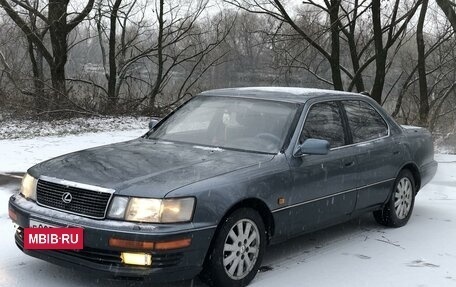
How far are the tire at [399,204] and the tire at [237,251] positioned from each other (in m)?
2.16

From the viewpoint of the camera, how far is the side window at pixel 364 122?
566 cm

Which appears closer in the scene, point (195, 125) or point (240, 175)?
point (240, 175)

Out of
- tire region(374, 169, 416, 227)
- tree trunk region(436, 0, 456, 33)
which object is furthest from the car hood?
tree trunk region(436, 0, 456, 33)

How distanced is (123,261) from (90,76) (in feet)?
58.4

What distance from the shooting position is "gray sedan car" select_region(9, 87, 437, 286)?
3.75 m

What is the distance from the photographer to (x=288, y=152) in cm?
473

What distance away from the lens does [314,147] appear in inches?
183

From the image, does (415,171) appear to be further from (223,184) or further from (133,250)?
(133,250)

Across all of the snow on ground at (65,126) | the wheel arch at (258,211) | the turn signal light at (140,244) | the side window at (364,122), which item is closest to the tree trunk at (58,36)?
the snow on ground at (65,126)

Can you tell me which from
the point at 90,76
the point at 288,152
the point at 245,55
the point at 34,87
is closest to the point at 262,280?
the point at 288,152

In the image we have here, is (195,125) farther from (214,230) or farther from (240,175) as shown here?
(214,230)

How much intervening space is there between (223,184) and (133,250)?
786mm

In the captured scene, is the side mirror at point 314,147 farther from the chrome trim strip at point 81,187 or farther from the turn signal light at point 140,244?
the chrome trim strip at point 81,187

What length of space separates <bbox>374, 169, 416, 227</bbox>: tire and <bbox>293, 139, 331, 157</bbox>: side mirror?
166 centimetres
